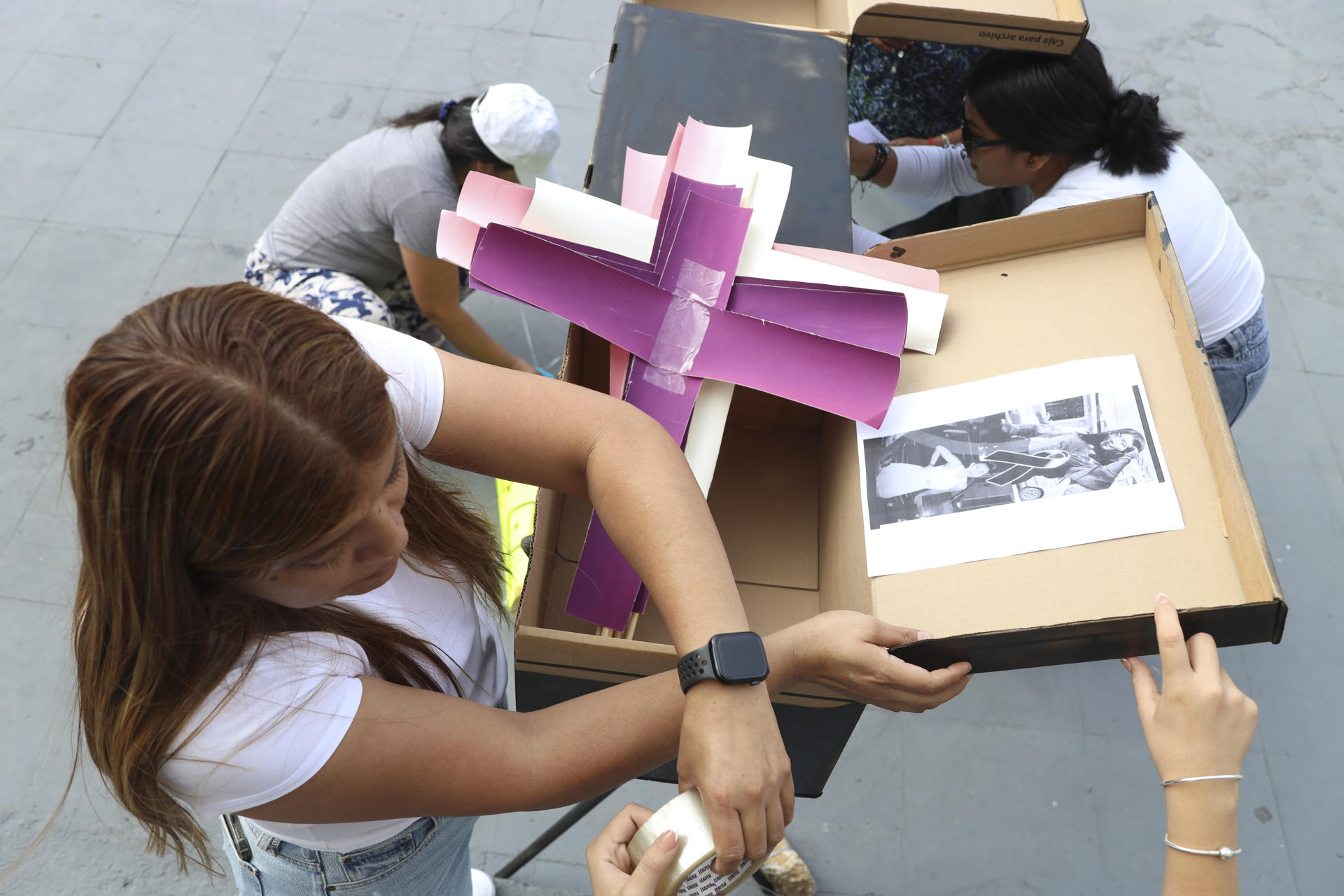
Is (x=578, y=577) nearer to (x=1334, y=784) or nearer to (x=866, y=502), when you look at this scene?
(x=866, y=502)

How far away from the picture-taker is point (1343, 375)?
230cm

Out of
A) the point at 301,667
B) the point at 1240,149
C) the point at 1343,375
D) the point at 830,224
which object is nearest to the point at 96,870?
the point at 301,667

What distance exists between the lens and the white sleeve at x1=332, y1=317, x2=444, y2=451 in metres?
0.80

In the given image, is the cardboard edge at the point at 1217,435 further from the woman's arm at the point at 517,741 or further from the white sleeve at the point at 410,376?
the white sleeve at the point at 410,376

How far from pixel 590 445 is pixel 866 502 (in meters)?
0.30

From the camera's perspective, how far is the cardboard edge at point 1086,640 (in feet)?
2.41

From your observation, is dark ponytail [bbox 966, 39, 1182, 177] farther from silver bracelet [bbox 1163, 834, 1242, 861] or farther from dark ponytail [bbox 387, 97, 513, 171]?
silver bracelet [bbox 1163, 834, 1242, 861]

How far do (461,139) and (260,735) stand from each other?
4.45 feet

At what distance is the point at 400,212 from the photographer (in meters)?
1.78

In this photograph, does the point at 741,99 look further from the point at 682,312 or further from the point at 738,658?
the point at 738,658

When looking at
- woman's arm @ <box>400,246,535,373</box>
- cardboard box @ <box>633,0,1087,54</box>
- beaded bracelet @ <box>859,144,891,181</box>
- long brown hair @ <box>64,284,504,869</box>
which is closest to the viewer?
long brown hair @ <box>64,284,504,869</box>

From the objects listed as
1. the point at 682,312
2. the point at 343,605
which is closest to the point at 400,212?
the point at 682,312

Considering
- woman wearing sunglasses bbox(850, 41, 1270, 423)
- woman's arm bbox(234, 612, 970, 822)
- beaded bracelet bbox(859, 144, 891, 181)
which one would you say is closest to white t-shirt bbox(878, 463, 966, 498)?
woman's arm bbox(234, 612, 970, 822)

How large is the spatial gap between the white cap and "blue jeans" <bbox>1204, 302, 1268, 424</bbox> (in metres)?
1.26
